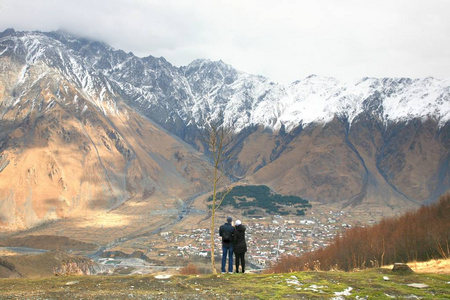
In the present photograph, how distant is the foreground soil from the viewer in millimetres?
12680

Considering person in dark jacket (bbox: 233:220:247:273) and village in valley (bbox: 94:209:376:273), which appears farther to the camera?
village in valley (bbox: 94:209:376:273)

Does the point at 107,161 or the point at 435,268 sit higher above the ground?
the point at 107,161

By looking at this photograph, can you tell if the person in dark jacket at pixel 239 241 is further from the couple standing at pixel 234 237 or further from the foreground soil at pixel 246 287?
the foreground soil at pixel 246 287

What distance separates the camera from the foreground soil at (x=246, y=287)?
12.7 metres

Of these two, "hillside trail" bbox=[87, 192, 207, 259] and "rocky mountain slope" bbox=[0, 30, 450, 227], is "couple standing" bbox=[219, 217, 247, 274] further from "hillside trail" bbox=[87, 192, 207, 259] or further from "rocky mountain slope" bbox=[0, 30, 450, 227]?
"rocky mountain slope" bbox=[0, 30, 450, 227]

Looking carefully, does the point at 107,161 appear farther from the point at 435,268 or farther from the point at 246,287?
the point at 246,287

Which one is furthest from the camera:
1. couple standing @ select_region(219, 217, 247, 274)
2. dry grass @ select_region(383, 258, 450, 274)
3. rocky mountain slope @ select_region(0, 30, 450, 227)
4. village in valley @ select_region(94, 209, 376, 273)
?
rocky mountain slope @ select_region(0, 30, 450, 227)

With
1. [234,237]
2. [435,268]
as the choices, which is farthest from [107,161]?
[435,268]

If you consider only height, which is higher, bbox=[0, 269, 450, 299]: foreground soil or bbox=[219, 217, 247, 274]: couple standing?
bbox=[219, 217, 247, 274]: couple standing

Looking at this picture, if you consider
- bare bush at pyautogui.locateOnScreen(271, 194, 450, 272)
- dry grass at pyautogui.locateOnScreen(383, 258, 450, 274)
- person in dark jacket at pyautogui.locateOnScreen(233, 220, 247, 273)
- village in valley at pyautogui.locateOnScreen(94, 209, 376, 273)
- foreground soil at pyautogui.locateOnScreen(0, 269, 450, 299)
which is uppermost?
person in dark jacket at pyautogui.locateOnScreen(233, 220, 247, 273)

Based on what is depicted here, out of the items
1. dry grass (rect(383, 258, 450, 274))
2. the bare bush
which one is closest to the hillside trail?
the bare bush

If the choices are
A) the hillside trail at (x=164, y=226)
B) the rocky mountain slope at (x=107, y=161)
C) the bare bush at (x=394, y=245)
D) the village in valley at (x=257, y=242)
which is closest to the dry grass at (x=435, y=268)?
the bare bush at (x=394, y=245)

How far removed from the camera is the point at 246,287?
14055mm

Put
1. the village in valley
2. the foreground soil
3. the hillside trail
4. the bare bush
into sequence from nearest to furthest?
the foreground soil < the bare bush < the village in valley < the hillside trail
